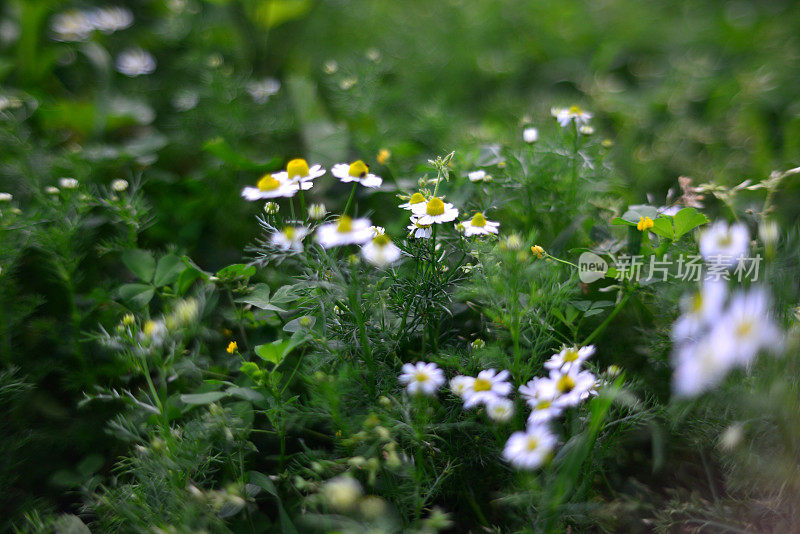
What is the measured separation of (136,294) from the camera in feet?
3.25

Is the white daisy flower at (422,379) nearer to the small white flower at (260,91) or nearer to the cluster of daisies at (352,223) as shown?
the cluster of daisies at (352,223)

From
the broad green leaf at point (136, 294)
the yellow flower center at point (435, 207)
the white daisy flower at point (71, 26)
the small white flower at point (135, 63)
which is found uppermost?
the white daisy flower at point (71, 26)

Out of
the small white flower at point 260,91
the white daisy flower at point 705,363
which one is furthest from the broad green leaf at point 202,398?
the small white flower at point 260,91

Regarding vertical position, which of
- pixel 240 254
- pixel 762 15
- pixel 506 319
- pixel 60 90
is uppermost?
pixel 762 15

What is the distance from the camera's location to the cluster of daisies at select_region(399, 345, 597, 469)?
61 centimetres

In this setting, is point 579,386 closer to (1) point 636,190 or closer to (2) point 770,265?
(2) point 770,265

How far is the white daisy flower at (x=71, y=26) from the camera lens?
1799mm

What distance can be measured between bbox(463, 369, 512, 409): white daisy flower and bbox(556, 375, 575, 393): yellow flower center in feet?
0.20

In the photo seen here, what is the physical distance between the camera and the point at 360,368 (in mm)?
809

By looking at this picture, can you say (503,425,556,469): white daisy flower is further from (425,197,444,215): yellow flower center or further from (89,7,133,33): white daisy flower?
(89,7,133,33): white daisy flower

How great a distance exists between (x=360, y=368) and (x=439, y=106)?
3.14 feet

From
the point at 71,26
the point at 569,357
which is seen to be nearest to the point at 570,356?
the point at 569,357

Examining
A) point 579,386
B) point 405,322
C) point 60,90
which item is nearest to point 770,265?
point 579,386

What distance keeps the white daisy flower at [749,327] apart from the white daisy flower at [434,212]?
37 centimetres
